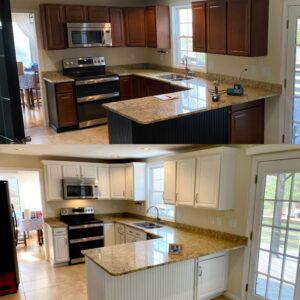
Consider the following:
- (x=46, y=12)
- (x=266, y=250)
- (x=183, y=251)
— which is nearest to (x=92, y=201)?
(x=183, y=251)

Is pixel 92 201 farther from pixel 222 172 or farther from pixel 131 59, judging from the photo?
pixel 131 59

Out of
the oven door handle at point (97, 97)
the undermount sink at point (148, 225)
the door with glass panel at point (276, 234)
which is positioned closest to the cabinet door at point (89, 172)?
the undermount sink at point (148, 225)

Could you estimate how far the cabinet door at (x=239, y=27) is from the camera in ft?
12.9

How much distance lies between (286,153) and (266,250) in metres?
0.96

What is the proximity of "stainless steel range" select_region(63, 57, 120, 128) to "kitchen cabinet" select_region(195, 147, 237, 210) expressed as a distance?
2458mm

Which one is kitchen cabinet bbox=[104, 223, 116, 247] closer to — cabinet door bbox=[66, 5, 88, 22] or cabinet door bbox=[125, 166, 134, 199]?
cabinet door bbox=[125, 166, 134, 199]

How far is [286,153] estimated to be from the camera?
303cm

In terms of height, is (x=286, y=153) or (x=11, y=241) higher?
(x=286, y=153)

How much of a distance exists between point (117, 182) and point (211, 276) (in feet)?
5.07

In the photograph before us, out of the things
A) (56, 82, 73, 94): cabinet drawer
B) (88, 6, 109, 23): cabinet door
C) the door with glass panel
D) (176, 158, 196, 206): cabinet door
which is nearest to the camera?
the door with glass panel

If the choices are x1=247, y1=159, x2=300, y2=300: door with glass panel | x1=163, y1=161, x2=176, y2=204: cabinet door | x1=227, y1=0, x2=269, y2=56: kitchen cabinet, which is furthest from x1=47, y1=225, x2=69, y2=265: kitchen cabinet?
x1=227, y1=0, x2=269, y2=56: kitchen cabinet

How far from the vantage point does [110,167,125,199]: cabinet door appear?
13.7 ft

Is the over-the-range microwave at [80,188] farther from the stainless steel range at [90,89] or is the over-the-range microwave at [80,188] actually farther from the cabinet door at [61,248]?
the stainless steel range at [90,89]

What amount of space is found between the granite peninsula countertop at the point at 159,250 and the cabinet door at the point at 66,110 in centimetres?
230
